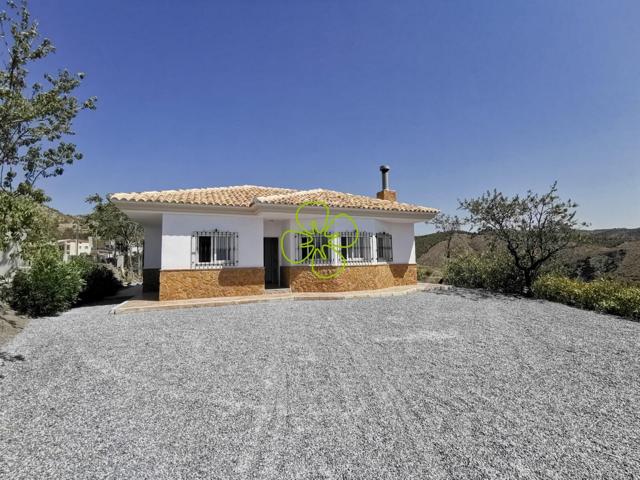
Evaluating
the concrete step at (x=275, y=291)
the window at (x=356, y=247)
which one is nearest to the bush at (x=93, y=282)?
the concrete step at (x=275, y=291)

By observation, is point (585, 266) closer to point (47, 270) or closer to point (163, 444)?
point (163, 444)

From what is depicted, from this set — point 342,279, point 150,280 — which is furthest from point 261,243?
point 150,280

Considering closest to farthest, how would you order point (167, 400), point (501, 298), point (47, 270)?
point (167, 400)
point (47, 270)
point (501, 298)

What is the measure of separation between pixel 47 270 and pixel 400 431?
1150 cm

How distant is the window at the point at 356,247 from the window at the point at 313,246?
709 millimetres

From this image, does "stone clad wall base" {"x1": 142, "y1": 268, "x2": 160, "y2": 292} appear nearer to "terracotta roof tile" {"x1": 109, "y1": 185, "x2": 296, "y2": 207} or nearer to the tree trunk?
"terracotta roof tile" {"x1": 109, "y1": 185, "x2": 296, "y2": 207}

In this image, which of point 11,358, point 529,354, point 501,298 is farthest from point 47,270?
point 501,298

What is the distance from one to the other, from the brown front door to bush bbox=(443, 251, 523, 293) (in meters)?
10.2

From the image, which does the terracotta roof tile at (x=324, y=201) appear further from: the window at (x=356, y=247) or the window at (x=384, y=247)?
the window at (x=384, y=247)

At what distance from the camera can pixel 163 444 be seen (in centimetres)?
338

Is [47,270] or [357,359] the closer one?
[357,359]

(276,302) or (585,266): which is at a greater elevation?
(585,266)

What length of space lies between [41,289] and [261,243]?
286 inches

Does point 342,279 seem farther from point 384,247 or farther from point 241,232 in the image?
point 241,232
